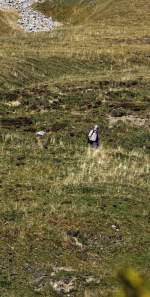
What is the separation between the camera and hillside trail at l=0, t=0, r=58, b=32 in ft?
328

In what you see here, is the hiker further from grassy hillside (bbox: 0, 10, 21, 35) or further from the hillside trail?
the hillside trail

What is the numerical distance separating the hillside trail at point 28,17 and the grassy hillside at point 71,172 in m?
38.7

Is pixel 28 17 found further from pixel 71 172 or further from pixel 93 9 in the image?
pixel 71 172

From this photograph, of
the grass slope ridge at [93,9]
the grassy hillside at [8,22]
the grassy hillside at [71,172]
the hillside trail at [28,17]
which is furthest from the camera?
the hillside trail at [28,17]

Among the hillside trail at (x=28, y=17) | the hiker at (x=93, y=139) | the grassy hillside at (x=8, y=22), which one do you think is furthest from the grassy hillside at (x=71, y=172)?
the hillside trail at (x=28, y=17)

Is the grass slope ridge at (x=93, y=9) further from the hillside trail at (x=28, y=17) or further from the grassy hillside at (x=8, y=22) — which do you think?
the grassy hillside at (x=8, y=22)

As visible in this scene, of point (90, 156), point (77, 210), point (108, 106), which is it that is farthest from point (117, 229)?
point (108, 106)

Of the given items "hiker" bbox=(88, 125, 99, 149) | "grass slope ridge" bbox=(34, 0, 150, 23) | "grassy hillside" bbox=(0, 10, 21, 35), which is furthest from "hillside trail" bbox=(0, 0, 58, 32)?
"hiker" bbox=(88, 125, 99, 149)

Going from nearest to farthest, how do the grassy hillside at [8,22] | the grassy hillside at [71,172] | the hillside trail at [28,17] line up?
the grassy hillside at [71,172]
the grassy hillside at [8,22]
the hillside trail at [28,17]

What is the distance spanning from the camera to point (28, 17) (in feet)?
352

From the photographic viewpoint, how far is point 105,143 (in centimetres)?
3309

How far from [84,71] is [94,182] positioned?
114 feet

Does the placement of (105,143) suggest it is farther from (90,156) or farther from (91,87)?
(91,87)

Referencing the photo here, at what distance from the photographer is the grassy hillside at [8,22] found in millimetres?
94831
